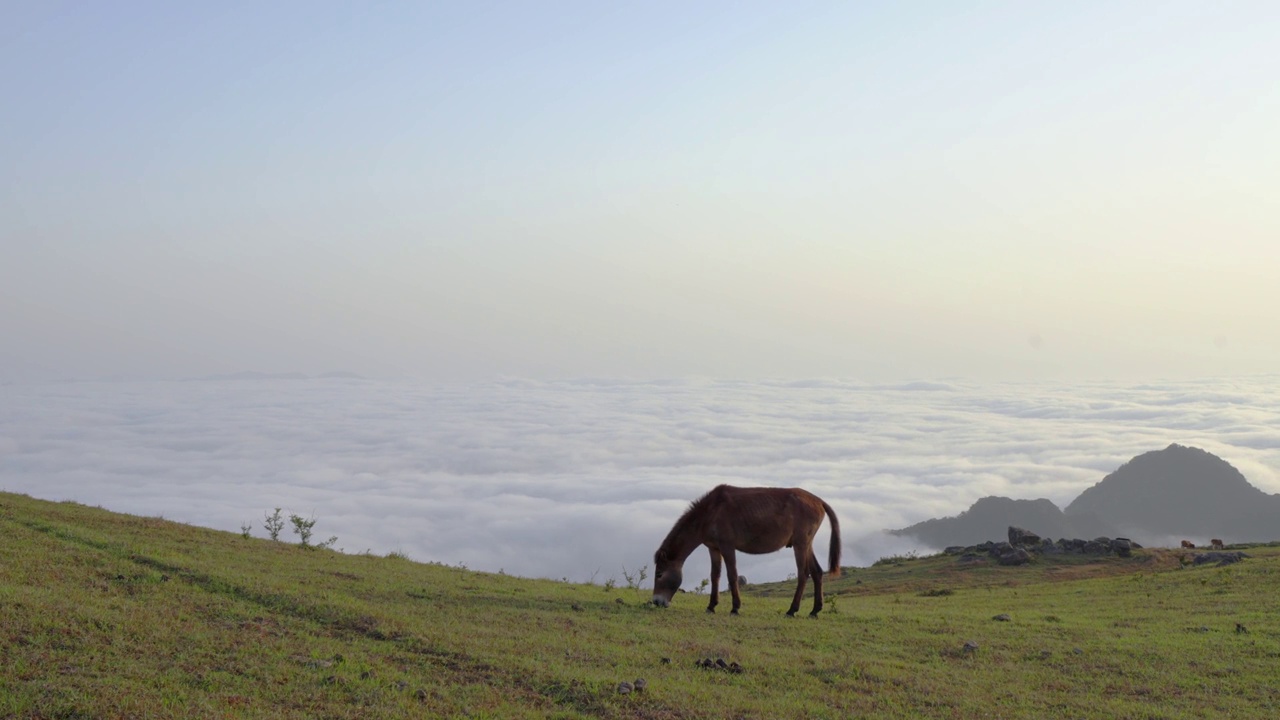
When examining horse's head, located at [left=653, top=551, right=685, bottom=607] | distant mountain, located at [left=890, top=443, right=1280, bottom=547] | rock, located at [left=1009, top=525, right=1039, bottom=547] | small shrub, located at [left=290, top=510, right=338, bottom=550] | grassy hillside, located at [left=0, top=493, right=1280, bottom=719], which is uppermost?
distant mountain, located at [left=890, top=443, right=1280, bottom=547]

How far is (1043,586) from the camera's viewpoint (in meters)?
26.8

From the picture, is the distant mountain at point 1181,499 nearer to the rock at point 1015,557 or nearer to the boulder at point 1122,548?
the boulder at point 1122,548

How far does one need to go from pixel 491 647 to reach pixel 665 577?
19.4ft

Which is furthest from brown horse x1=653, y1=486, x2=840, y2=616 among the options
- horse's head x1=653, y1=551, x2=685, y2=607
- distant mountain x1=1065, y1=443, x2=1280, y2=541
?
distant mountain x1=1065, y1=443, x2=1280, y2=541

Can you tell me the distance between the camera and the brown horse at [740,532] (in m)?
16.6

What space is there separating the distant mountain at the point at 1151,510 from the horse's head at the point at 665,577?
96.8m

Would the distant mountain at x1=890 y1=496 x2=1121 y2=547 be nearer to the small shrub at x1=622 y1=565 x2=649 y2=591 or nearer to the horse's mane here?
the small shrub at x1=622 y1=565 x2=649 y2=591

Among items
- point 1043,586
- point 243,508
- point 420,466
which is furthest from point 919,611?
point 420,466

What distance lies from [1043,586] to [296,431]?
150913mm

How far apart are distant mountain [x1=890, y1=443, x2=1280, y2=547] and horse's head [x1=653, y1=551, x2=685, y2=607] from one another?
96.8 meters

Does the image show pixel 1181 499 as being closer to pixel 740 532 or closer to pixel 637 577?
pixel 637 577

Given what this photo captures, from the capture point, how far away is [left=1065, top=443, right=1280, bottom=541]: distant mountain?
109m

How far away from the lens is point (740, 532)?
54.6 ft

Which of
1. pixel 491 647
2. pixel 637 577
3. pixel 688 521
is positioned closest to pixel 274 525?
pixel 637 577
